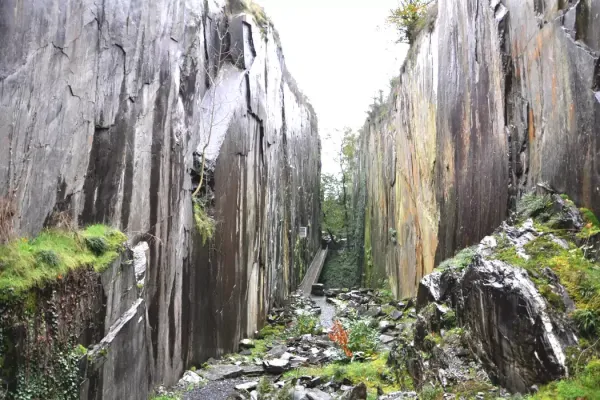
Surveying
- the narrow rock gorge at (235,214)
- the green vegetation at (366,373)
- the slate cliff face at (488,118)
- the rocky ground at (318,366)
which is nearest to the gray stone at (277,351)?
the rocky ground at (318,366)

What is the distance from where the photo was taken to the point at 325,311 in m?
17.2

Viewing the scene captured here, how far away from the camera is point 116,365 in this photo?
5672mm

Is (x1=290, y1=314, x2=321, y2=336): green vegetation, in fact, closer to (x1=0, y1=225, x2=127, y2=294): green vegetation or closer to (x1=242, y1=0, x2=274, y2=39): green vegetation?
(x1=0, y1=225, x2=127, y2=294): green vegetation

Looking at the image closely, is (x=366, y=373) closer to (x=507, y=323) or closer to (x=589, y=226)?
(x=507, y=323)

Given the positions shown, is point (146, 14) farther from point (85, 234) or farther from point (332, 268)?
point (332, 268)

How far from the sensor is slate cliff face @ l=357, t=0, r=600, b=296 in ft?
18.8

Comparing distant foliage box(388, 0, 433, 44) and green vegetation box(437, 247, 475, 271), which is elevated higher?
distant foliage box(388, 0, 433, 44)

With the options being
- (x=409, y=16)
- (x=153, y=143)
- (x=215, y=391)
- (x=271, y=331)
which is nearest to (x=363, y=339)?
(x=215, y=391)

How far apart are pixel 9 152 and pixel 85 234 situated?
3.96 feet

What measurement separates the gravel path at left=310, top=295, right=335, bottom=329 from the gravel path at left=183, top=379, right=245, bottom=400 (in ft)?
18.4

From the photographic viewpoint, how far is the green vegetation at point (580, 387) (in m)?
3.84

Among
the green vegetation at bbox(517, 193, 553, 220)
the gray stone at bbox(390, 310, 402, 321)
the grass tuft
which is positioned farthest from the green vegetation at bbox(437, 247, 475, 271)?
the grass tuft

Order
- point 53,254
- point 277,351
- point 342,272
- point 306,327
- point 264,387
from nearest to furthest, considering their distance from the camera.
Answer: point 53,254 → point 264,387 → point 277,351 → point 306,327 → point 342,272

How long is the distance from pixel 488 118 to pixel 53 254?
673 cm
